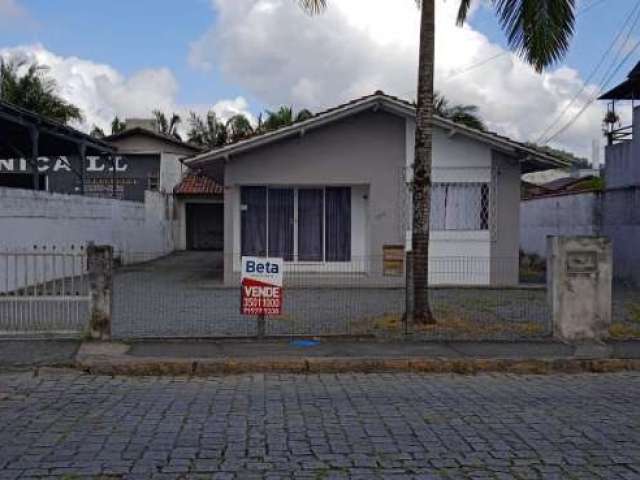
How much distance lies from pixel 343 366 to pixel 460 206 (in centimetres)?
1003

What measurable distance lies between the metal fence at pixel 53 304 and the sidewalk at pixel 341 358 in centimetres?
58

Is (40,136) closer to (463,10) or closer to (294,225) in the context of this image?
(294,225)

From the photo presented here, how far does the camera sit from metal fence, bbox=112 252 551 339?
11336mm

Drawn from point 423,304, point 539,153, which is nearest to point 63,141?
point 539,153

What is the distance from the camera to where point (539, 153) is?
17.6m

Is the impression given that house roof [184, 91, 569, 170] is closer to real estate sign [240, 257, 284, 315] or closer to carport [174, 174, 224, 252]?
real estate sign [240, 257, 284, 315]

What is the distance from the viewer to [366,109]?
17922 millimetres

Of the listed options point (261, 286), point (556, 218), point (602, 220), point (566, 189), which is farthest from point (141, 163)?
point (261, 286)

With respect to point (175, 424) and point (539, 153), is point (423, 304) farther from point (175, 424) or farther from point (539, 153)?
point (539, 153)

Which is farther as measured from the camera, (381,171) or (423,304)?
(381,171)

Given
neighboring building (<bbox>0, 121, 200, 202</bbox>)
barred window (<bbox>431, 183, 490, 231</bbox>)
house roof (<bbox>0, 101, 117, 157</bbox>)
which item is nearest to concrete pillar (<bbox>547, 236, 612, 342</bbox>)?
barred window (<bbox>431, 183, 490, 231</bbox>)

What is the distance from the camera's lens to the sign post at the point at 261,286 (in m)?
10.3

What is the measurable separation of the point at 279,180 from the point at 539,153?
20.6ft

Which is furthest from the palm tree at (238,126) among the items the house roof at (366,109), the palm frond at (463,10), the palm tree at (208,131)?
the palm frond at (463,10)
